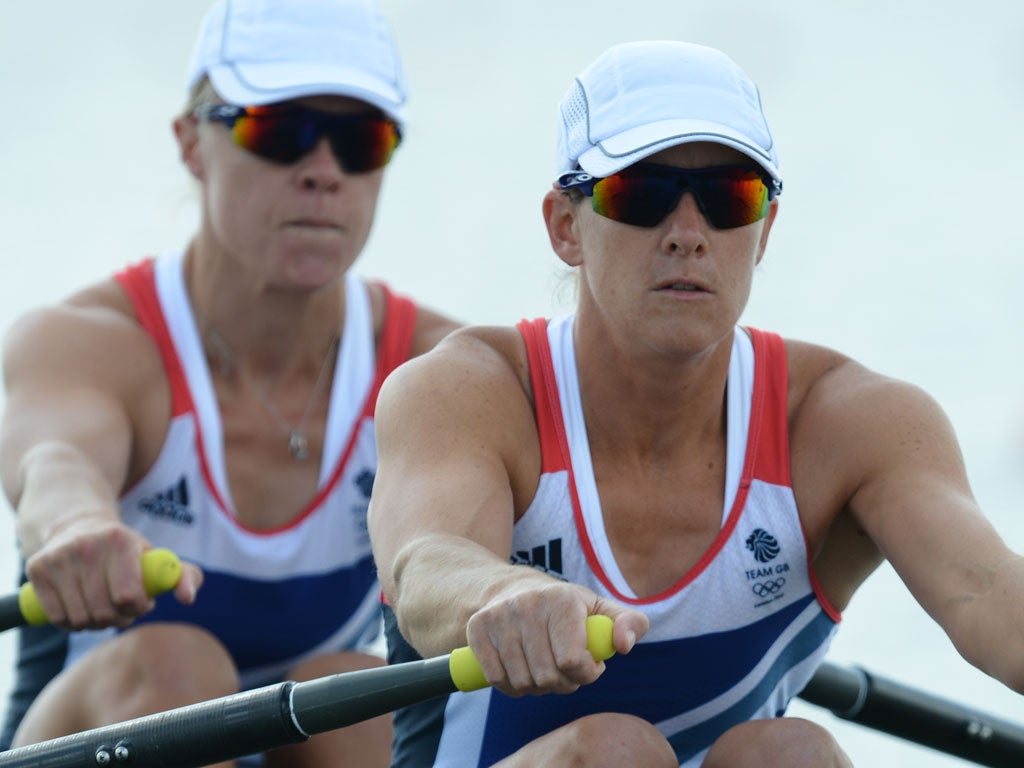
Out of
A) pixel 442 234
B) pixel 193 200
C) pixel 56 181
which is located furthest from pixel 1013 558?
pixel 56 181

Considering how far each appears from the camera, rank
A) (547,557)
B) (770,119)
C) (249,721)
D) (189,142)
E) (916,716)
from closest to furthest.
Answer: (249,721), (547,557), (916,716), (189,142), (770,119)

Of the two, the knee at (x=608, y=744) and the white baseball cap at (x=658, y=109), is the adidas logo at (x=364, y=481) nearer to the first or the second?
the white baseball cap at (x=658, y=109)

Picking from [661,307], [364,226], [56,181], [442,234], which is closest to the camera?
[661,307]

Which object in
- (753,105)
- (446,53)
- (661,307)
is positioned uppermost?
(446,53)

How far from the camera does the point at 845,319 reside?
699 centimetres

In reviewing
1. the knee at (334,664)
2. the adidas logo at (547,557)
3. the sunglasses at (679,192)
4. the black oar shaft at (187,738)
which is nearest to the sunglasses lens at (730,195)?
the sunglasses at (679,192)

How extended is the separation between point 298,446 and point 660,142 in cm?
129

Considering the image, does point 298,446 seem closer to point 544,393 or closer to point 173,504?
point 173,504

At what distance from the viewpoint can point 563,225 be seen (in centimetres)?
247

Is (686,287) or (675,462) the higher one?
(686,287)

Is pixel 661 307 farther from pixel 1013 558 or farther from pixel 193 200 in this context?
pixel 193 200

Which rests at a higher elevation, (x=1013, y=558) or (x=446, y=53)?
(x=446, y=53)

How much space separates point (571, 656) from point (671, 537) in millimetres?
700

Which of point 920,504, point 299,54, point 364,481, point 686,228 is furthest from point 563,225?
point 299,54
